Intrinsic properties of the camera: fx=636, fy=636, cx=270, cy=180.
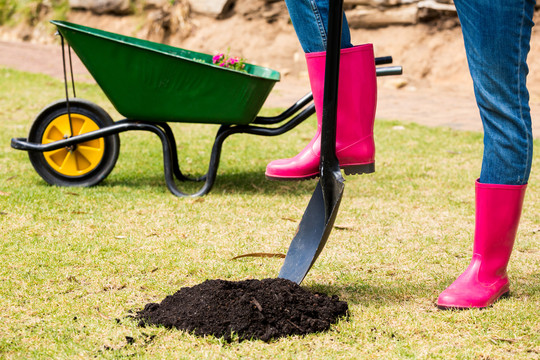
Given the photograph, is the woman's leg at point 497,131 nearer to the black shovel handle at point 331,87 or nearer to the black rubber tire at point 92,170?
the black shovel handle at point 331,87

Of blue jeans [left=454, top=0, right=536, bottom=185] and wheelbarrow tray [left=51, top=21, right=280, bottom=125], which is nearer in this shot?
blue jeans [left=454, top=0, right=536, bottom=185]

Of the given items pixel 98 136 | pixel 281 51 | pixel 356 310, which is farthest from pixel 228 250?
pixel 281 51

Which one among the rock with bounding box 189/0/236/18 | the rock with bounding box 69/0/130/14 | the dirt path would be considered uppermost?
the rock with bounding box 69/0/130/14

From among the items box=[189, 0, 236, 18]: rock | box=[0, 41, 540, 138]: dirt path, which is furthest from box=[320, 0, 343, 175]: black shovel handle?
box=[189, 0, 236, 18]: rock

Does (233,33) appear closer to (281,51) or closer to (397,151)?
(281,51)

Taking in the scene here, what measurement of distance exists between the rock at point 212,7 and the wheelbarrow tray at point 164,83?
6.47 meters

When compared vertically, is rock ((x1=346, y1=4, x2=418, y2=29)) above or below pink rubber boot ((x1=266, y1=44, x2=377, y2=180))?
above

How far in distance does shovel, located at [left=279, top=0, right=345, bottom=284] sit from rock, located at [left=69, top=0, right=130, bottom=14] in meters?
8.83

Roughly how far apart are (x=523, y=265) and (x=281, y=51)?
23.5 feet

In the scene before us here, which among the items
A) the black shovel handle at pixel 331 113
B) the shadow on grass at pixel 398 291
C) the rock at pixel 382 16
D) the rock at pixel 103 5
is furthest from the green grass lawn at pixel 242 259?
the rock at pixel 103 5

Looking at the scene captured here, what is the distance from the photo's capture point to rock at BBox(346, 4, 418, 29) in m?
8.23

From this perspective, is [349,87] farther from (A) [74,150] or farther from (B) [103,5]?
(B) [103,5]

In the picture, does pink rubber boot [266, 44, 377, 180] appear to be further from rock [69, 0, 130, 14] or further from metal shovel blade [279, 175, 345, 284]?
rock [69, 0, 130, 14]

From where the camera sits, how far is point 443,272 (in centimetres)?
218
